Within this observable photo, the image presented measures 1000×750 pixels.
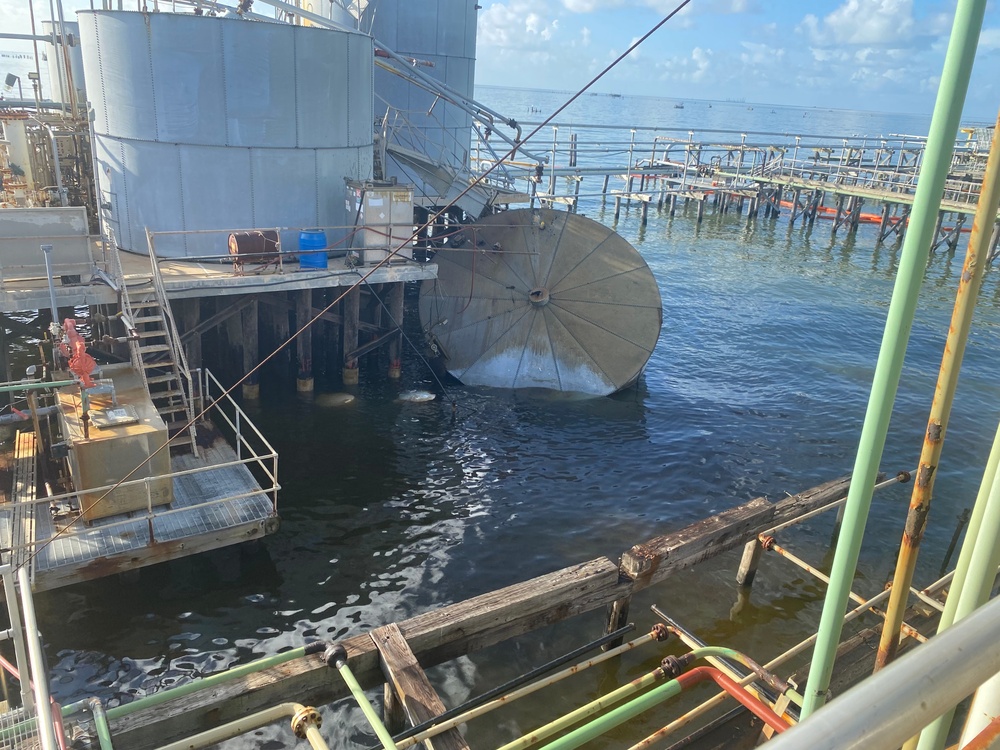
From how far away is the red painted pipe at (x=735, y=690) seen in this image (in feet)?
21.8

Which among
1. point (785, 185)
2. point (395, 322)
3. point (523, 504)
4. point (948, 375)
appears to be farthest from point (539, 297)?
point (785, 185)

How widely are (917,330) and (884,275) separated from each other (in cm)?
1023

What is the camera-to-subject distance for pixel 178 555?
38.3ft

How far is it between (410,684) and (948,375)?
565 cm

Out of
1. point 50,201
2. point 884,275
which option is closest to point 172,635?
point 50,201

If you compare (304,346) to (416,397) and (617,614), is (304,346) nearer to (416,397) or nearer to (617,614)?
(416,397)

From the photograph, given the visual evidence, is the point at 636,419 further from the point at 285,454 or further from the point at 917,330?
the point at 917,330

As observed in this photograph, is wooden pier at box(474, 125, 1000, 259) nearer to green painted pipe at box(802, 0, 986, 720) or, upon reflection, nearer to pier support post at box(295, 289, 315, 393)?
pier support post at box(295, 289, 315, 393)

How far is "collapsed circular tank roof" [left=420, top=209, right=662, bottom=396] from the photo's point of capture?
67.8 ft

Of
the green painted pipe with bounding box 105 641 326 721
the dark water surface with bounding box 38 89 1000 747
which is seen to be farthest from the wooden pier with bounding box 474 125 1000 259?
the green painted pipe with bounding box 105 641 326 721

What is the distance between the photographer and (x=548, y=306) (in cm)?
2088

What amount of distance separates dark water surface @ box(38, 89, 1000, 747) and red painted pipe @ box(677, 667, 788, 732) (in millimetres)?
3580

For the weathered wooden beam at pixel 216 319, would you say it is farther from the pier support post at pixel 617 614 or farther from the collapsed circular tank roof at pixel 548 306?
the pier support post at pixel 617 614

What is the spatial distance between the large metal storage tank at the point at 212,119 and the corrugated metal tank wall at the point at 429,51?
24.2 ft
